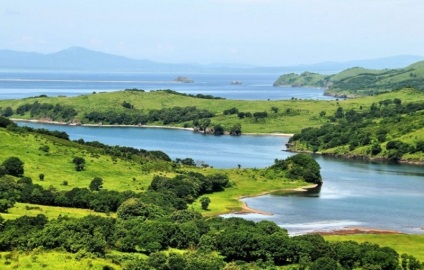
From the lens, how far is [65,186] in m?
113

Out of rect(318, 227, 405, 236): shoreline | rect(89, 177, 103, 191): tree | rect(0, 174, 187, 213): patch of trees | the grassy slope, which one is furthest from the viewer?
the grassy slope

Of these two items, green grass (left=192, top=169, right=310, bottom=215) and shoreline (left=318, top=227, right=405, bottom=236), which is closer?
shoreline (left=318, top=227, right=405, bottom=236)

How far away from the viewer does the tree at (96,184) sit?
11194cm

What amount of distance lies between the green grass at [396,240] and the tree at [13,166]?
55231mm

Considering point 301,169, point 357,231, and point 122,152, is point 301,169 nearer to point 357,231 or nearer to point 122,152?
point 122,152

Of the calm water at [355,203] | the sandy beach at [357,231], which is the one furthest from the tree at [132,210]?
the sandy beach at [357,231]

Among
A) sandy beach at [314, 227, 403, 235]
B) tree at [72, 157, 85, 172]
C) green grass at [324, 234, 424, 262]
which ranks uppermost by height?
tree at [72, 157, 85, 172]

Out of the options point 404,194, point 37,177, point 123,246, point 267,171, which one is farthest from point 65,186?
point 404,194

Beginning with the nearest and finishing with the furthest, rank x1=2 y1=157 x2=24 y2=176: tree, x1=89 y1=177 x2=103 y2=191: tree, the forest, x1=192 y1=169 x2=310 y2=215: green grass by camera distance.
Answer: the forest
x1=89 y1=177 x2=103 y2=191: tree
x1=2 y1=157 x2=24 y2=176: tree
x1=192 y1=169 x2=310 y2=215: green grass

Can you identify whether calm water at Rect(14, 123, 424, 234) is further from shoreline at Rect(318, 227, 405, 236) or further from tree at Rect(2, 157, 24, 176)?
tree at Rect(2, 157, 24, 176)

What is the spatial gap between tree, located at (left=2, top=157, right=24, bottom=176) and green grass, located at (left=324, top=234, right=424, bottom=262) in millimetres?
55231

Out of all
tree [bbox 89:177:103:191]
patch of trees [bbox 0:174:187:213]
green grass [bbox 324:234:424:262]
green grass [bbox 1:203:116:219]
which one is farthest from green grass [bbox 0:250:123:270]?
tree [bbox 89:177:103:191]

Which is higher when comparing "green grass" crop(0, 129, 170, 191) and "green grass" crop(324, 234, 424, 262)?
"green grass" crop(0, 129, 170, 191)

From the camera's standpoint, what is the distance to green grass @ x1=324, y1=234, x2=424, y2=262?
8588 centimetres
